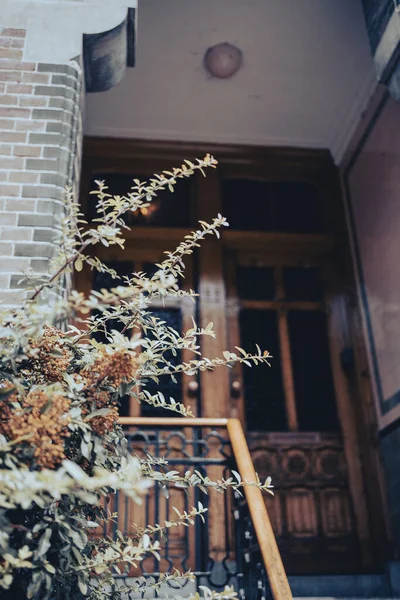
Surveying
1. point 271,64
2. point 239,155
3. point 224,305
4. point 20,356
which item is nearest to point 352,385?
point 224,305

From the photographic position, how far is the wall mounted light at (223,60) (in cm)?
436

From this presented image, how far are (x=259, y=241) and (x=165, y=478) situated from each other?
3407mm

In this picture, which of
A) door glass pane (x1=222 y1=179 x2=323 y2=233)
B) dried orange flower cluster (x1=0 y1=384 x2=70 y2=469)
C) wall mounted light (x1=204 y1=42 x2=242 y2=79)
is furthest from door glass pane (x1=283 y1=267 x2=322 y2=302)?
dried orange flower cluster (x1=0 y1=384 x2=70 y2=469)

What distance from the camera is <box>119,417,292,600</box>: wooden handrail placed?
195cm

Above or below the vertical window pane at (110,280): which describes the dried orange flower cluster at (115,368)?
below

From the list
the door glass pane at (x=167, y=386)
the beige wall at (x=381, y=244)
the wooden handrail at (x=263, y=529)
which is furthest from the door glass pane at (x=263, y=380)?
the wooden handrail at (x=263, y=529)

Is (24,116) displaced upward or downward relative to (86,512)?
upward

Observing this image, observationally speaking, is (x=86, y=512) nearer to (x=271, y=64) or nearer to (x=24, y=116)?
(x=24, y=116)

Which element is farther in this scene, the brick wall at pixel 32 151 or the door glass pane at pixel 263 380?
the door glass pane at pixel 263 380

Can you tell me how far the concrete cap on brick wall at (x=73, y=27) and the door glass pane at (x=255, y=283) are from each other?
2205mm

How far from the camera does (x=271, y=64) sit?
452 cm

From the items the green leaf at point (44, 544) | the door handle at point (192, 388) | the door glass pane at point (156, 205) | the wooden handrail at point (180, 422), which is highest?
the door glass pane at point (156, 205)

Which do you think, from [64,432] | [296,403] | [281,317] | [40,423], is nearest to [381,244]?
[281,317]

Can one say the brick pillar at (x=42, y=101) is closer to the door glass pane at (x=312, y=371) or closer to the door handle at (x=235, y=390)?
the door handle at (x=235, y=390)
